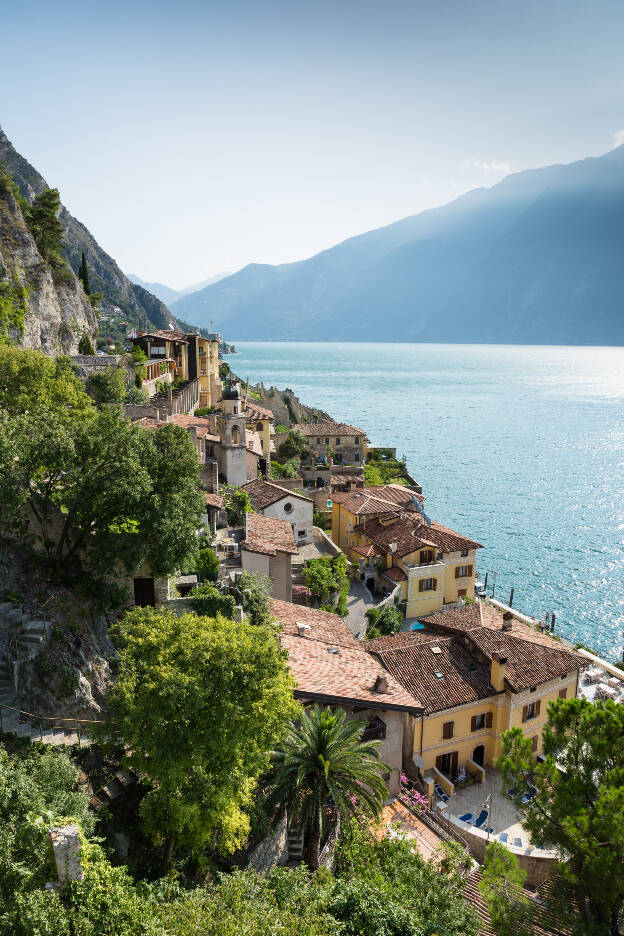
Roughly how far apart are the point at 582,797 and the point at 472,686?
13.6 meters

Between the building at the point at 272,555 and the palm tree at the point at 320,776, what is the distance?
11.9 m

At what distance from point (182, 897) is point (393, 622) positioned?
26164 millimetres

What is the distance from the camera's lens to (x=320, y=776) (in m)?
15.9

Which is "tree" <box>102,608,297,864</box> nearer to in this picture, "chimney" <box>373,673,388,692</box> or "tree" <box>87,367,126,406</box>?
→ "chimney" <box>373,673,388,692</box>

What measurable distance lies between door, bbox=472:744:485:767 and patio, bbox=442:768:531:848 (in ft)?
2.52

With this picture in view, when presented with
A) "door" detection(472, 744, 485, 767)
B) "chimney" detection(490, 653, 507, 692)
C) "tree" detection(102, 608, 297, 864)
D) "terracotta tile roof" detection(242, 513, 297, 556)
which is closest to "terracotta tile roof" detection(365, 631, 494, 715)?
"chimney" detection(490, 653, 507, 692)

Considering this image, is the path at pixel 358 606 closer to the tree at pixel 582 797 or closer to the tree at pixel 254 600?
the tree at pixel 254 600

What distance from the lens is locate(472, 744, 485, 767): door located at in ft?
84.3

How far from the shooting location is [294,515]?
41.6 meters

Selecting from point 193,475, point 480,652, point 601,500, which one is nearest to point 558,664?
point 480,652

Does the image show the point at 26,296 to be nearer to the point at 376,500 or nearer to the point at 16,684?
the point at 376,500

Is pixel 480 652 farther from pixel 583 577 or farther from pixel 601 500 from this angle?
pixel 601 500

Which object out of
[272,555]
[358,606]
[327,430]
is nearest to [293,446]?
[327,430]

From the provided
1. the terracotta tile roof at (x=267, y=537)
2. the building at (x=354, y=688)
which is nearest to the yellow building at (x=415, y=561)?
the terracotta tile roof at (x=267, y=537)
